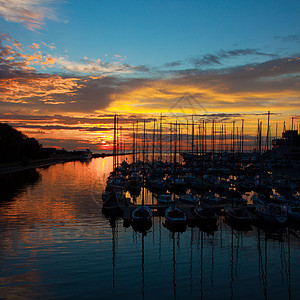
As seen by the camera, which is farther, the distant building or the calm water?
the distant building

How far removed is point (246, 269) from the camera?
25.7 meters

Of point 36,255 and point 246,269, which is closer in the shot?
point 246,269

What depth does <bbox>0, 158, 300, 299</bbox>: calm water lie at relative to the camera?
70.1ft

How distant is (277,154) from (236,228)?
14187 centimetres

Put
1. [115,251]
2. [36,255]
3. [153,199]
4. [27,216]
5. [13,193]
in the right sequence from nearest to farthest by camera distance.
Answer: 1. [36,255]
2. [115,251]
3. [27,216]
4. [153,199]
5. [13,193]

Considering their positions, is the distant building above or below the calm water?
above

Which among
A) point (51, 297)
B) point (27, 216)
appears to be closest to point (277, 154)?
point (27, 216)

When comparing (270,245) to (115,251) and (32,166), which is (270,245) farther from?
(32,166)

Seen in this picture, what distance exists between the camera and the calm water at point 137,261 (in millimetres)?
21375

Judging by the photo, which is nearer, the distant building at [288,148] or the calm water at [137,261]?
the calm water at [137,261]

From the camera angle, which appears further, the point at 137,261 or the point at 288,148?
the point at 288,148

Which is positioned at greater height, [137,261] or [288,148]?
[288,148]

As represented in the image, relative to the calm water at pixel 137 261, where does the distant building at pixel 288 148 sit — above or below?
above

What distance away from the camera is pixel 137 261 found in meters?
27.0
